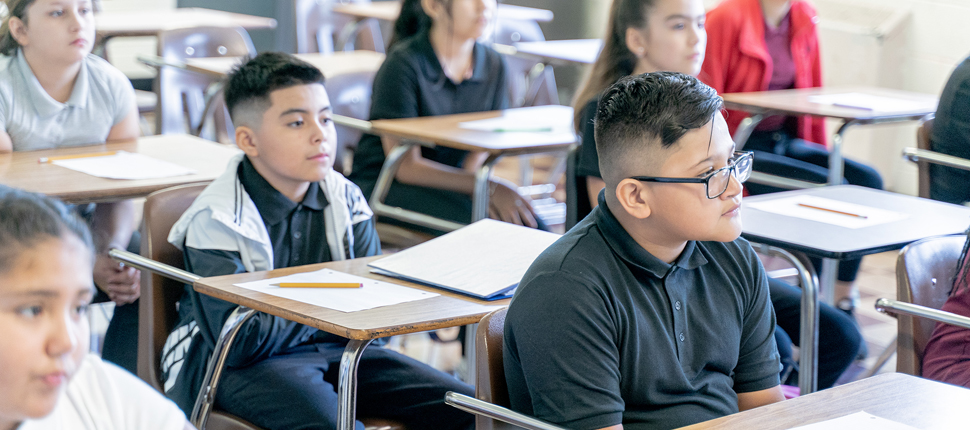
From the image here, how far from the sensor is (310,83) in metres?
2.13

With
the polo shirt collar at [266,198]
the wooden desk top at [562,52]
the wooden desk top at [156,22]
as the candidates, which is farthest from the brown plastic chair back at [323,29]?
the polo shirt collar at [266,198]

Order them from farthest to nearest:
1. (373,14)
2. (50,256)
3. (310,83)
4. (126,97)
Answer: (373,14)
(126,97)
(310,83)
(50,256)

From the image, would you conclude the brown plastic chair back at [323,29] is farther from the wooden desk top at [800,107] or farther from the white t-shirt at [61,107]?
the white t-shirt at [61,107]

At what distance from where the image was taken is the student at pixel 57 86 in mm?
2508

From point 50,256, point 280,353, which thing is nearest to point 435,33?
point 280,353

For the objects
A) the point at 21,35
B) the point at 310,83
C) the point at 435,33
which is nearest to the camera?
the point at 310,83

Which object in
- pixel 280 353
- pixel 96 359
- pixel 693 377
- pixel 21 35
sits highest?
pixel 21 35

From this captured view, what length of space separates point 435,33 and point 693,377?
84.2 inches

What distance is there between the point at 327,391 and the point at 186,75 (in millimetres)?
2458

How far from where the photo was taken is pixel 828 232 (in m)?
2.03

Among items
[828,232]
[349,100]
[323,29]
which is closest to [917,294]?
[828,232]

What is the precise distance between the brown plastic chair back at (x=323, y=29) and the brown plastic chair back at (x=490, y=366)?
4.19m

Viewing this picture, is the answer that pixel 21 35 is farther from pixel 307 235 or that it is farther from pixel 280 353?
pixel 280 353

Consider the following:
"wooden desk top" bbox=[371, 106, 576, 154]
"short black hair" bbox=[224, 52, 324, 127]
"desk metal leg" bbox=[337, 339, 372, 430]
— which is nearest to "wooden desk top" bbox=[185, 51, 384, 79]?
"wooden desk top" bbox=[371, 106, 576, 154]
